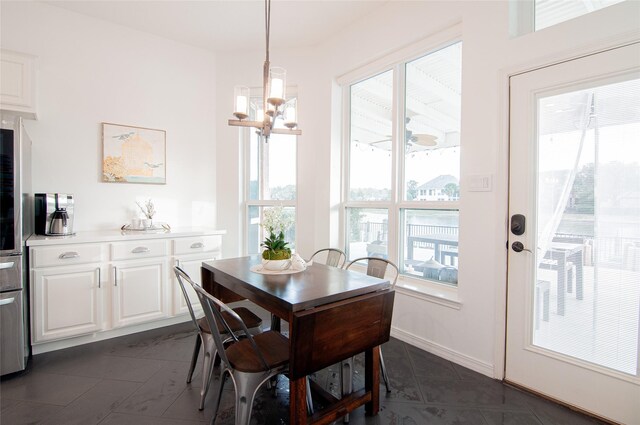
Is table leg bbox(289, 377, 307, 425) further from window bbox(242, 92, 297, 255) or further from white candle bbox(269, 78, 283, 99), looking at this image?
window bbox(242, 92, 297, 255)

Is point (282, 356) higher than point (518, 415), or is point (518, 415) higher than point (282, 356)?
point (282, 356)

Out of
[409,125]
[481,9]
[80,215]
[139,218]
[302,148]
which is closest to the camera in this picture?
[481,9]

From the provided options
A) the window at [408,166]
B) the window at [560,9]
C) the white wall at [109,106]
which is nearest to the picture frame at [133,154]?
the white wall at [109,106]

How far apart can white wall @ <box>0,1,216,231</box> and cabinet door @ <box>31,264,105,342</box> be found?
76 cm

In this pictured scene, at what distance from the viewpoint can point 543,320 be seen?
1956 millimetres

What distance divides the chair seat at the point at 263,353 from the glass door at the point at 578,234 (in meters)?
1.52

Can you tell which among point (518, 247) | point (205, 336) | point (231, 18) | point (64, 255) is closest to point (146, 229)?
point (64, 255)

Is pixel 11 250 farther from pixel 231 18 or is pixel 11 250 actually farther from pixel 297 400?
pixel 231 18

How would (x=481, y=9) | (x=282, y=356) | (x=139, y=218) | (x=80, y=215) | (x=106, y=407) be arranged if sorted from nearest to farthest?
(x=282, y=356)
(x=106, y=407)
(x=481, y=9)
(x=80, y=215)
(x=139, y=218)

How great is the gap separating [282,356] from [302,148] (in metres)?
2.59

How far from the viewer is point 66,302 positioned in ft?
8.21

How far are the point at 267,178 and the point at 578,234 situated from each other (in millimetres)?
3034

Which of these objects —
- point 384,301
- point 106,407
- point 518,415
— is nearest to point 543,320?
point 518,415

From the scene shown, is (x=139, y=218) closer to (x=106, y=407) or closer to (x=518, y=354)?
(x=106, y=407)
